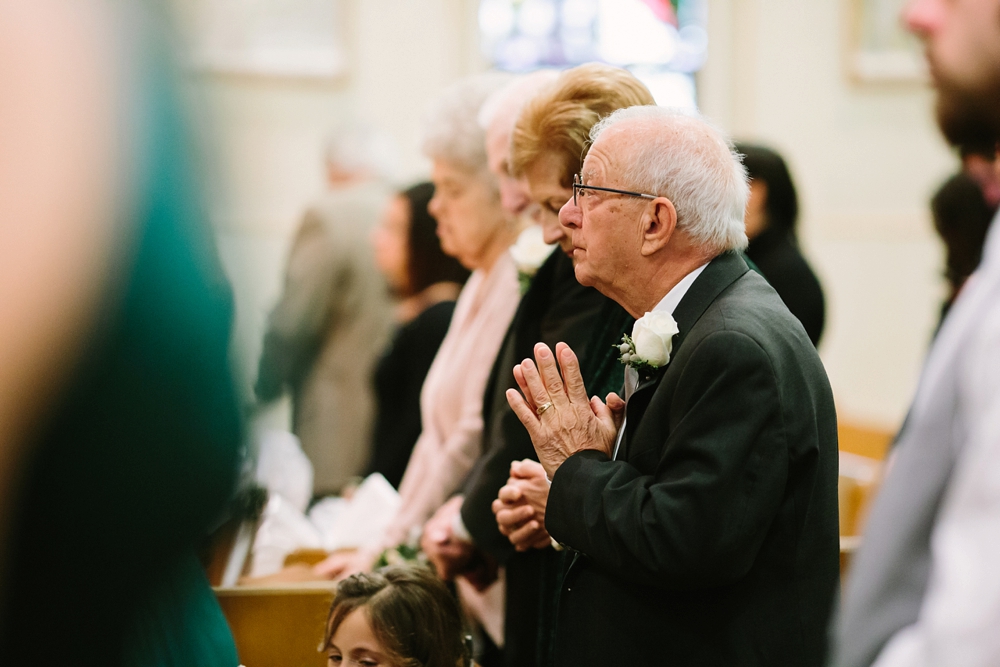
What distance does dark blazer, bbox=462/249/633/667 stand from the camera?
2354 millimetres

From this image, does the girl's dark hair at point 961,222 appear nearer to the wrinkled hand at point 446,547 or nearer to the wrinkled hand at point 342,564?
the wrinkled hand at point 446,547

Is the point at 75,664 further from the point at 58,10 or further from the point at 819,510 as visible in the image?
the point at 819,510

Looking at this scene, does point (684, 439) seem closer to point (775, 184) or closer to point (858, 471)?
point (775, 184)

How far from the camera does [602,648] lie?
196 cm

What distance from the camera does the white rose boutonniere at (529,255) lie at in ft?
8.56

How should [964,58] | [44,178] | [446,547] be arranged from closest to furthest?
[44,178] < [964,58] < [446,547]

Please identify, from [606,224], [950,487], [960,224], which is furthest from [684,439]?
[960,224]

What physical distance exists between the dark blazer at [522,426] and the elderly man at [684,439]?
0.25 meters

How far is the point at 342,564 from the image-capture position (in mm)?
3188

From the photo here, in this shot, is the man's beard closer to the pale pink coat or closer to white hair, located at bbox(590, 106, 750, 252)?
white hair, located at bbox(590, 106, 750, 252)

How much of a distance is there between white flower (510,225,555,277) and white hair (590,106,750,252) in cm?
60

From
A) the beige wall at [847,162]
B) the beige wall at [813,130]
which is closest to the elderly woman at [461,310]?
the beige wall at [813,130]

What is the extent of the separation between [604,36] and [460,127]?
5.88m

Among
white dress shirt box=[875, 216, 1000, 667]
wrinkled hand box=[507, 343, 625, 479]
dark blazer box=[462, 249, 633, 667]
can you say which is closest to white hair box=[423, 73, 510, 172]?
dark blazer box=[462, 249, 633, 667]
